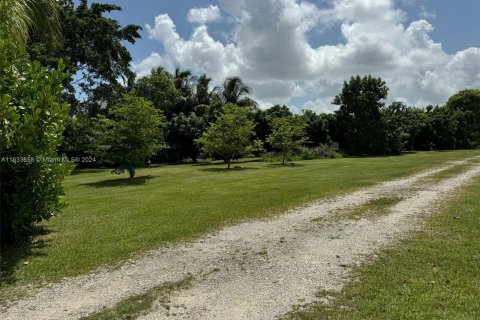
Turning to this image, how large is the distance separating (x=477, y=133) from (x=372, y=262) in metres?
53.5

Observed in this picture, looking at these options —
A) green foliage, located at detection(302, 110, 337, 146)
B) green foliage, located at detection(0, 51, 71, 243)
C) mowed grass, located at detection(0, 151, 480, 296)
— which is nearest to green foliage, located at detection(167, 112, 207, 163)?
green foliage, located at detection(302, 110, 337, 146)

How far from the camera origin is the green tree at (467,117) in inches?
1861

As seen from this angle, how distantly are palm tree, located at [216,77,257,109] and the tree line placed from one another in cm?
13

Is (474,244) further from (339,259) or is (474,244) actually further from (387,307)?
(387,307)

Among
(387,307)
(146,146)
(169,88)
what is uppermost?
(169,88)

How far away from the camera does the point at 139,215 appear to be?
31.3 feet

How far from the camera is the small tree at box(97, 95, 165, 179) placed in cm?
1734

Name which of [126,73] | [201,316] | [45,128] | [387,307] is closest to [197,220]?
[45,128]

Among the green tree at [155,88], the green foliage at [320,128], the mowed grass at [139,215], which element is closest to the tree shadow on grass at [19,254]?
the mowed grass at [139,215]

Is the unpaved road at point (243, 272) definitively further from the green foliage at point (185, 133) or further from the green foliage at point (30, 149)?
the green foliage at point (185, 133)

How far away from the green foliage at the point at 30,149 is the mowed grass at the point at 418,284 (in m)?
4.83

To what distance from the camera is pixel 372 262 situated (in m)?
5.83

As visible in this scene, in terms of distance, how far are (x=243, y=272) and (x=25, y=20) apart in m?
5.91

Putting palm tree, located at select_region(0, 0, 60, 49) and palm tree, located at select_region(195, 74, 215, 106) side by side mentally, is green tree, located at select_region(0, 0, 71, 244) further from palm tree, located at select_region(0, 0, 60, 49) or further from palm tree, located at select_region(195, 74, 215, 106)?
palm tree, located at select_region(195, 74, 215, 106)
